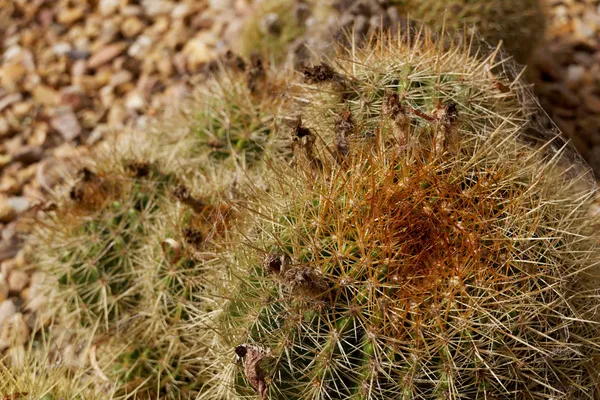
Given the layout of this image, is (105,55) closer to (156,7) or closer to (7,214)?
(156,7)

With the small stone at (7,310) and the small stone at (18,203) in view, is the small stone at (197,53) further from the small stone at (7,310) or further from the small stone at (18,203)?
the small stone at (7,310)

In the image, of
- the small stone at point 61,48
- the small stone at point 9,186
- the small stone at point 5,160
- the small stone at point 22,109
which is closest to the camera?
the small stone at point 9,186

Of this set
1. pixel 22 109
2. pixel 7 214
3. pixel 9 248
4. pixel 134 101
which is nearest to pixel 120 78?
pixel 134 101

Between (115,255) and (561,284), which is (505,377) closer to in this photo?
(561,284)

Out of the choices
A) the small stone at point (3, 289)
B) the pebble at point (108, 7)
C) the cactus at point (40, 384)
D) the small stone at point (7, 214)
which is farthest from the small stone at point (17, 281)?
the pebble at point (108, 7)

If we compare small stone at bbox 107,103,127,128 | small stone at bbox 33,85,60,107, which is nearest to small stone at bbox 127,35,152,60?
small stone at bbox 107,103,127,128

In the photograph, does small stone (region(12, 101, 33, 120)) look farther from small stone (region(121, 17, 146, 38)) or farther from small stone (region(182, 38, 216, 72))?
small stone (region(182, 38, 216, 72))
